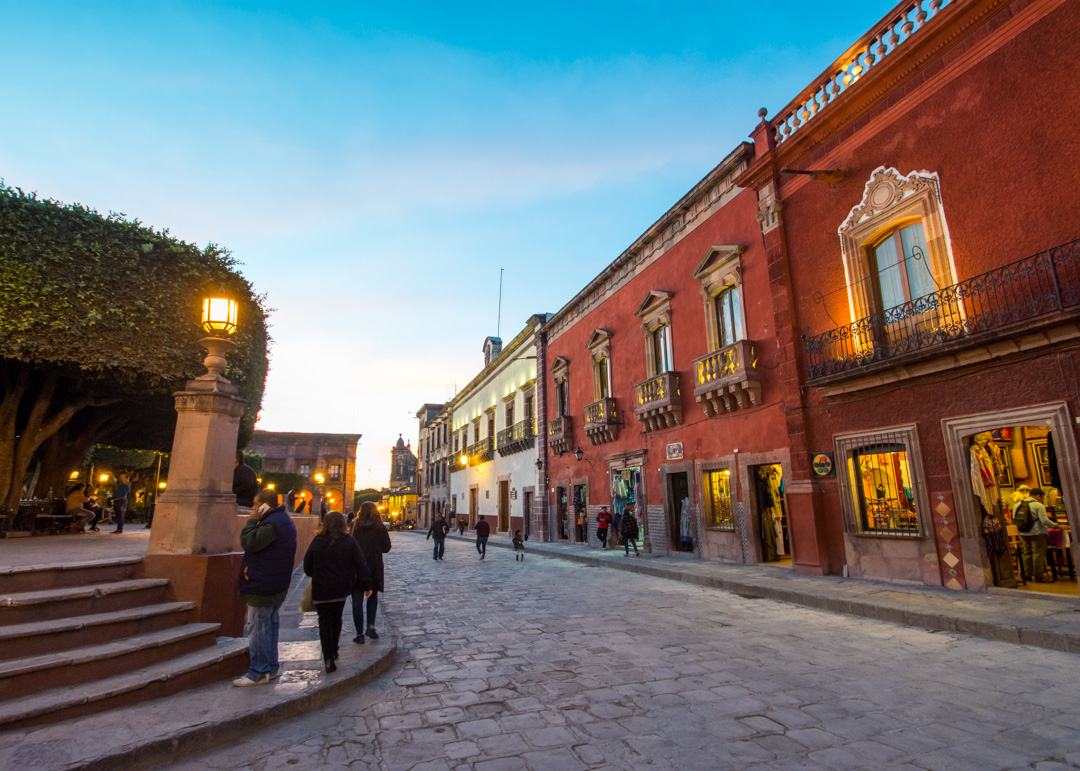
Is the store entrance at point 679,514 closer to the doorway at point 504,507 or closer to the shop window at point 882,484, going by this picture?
the shop window at point 882,484

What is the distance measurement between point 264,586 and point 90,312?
8.55m

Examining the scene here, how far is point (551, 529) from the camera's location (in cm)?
2292

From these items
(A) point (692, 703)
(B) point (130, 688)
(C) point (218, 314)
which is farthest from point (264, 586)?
(A) point (692, 703)

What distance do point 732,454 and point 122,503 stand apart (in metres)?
15.1

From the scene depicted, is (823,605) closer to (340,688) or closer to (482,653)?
(482,653)

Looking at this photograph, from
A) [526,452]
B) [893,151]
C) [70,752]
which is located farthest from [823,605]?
[526,452]

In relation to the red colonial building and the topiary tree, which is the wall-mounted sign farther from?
the topiary tree

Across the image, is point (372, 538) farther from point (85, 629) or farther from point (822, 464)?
point (822, 464)

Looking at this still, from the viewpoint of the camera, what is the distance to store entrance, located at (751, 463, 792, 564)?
12.7 metres

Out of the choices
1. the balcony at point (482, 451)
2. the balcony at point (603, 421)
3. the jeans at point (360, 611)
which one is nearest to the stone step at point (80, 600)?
the jeans at point (360, 611)

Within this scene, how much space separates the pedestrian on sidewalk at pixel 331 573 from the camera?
4.86 metres

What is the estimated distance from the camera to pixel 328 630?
15.9 feet

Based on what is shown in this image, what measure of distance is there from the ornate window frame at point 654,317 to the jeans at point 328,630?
12.2 meters

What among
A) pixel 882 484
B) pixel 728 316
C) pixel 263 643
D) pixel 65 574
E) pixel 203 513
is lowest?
pixel 263 643
